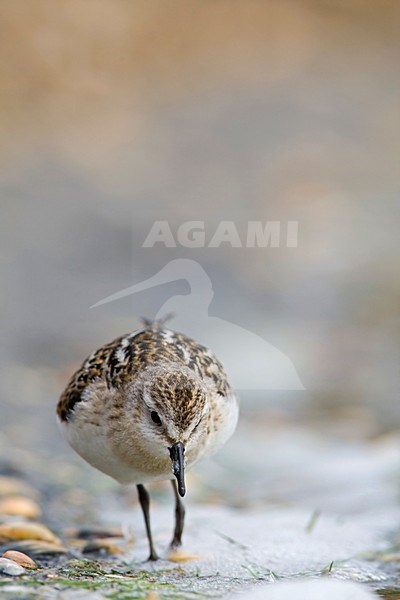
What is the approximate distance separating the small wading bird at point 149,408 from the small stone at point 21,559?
503mm

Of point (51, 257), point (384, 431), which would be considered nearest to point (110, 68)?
point (51, 257)

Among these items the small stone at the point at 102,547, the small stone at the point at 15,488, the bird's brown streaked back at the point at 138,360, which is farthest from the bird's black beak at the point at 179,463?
the small stone at the point at 15,488

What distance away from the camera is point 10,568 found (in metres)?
3.54

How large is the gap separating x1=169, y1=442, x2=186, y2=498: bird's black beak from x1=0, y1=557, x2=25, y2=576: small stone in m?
0.67

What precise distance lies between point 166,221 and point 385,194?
261 centimetres

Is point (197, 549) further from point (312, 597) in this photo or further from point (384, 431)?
point (384, 431)

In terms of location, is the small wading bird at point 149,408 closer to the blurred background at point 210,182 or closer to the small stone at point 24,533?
the small stone at point 24,533

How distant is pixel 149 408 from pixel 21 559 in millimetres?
815

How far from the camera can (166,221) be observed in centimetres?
1009

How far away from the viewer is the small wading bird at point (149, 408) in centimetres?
380

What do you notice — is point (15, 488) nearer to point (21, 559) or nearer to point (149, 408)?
point (21, 559)

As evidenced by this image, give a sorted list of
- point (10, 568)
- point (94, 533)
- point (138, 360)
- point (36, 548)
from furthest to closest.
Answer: point (94, 533) < point (36, 548) < point (138, 360) < point (10, 568)

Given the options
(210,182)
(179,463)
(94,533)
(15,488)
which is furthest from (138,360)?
(210,182)

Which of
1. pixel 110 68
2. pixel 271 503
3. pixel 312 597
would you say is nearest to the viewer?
pixel 312 597
